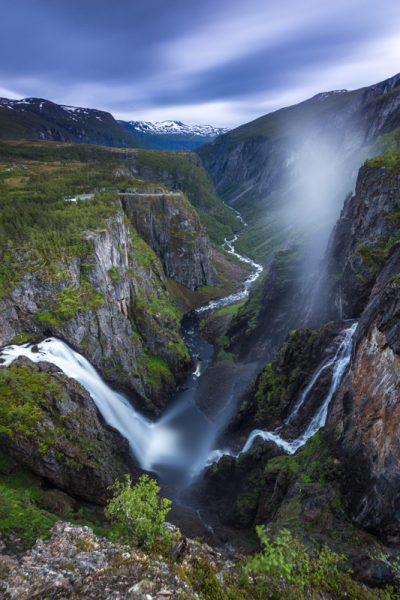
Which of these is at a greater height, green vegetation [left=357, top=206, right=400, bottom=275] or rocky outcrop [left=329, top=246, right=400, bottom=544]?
green vegetation [left=357, top=206, right=400, bottom=275]

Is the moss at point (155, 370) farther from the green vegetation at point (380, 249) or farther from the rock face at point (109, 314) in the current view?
the green vegetation at point (380, 249)

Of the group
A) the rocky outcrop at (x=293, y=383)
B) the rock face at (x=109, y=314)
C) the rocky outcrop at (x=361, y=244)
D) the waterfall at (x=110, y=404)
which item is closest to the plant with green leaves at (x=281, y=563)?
the rocky outcrop at (x=293, y=383)

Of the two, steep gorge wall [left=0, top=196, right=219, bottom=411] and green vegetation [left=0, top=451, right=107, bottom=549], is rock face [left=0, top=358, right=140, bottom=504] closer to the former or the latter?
green vegetation [left=0, top=451, right=107, bottom=549]

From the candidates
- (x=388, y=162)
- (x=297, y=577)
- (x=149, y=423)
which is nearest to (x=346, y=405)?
(x=297, y=577)

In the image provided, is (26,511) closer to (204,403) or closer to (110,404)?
(110,404)

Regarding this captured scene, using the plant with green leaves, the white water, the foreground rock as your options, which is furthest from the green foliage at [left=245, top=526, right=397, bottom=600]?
the white water

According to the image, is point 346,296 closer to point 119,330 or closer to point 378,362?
point 378,362
